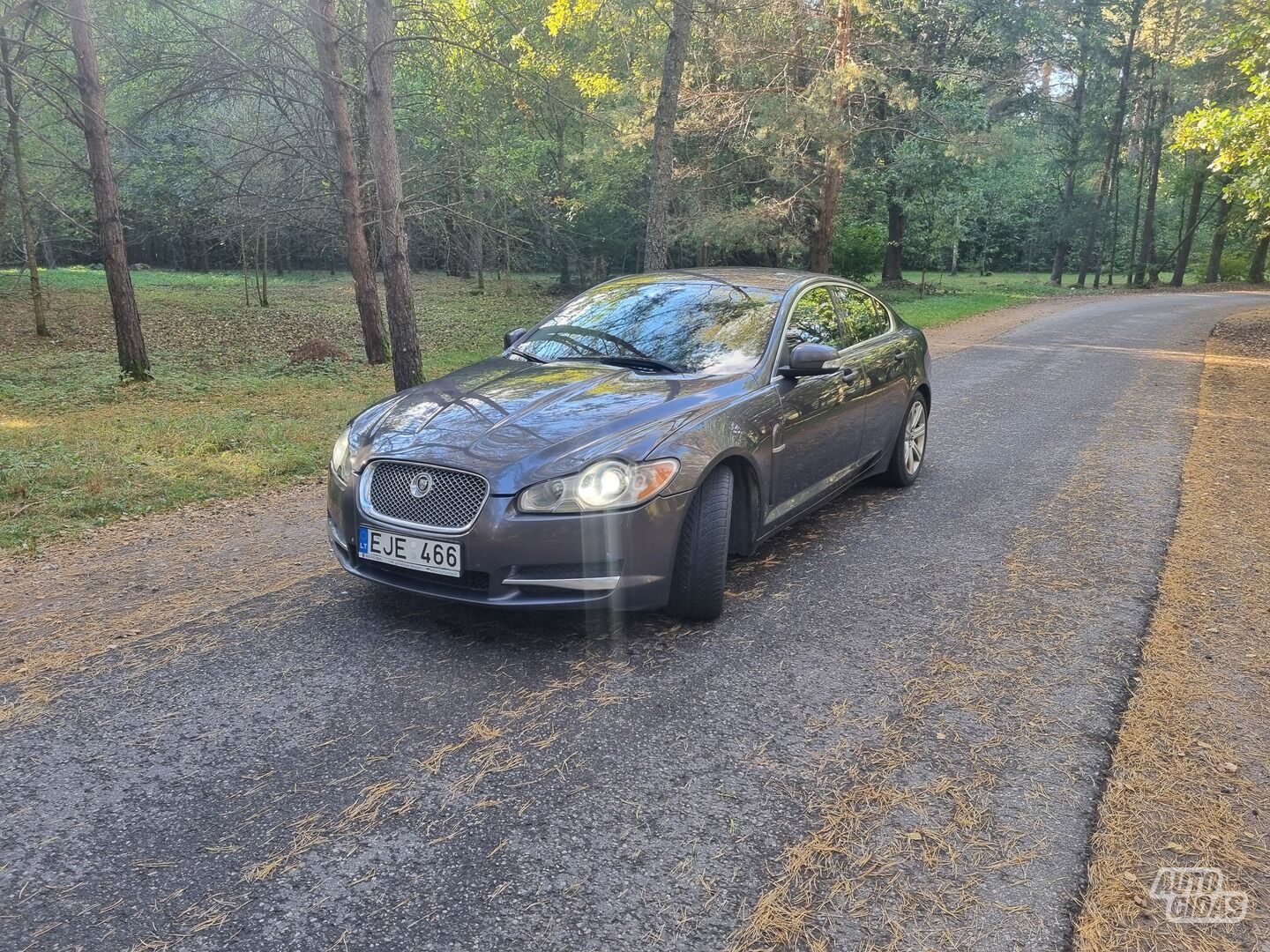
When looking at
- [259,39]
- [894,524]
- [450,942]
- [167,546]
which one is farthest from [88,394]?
[450,942]

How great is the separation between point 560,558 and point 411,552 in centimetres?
66

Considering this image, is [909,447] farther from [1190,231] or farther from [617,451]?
[1190,231]

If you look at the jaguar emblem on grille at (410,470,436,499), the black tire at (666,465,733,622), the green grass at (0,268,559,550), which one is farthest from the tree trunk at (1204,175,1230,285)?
the jaguar emblem on grille at (410,470,436,499)

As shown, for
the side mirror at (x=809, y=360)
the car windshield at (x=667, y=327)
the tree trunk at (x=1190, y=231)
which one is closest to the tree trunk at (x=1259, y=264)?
the tree trunk at (x=1190, y=231)

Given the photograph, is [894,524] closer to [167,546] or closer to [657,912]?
[657,912]

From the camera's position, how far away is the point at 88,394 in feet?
36.5

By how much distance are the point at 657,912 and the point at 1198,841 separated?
163 cm

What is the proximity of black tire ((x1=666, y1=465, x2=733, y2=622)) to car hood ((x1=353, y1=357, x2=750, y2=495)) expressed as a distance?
0.36 m

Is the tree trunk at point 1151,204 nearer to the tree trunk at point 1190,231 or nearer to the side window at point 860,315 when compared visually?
the tree trunk at point 1190,231

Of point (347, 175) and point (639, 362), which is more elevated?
point (347, 175)

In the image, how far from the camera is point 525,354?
16.2 feet

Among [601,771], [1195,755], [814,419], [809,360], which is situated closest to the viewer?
[601,771]
